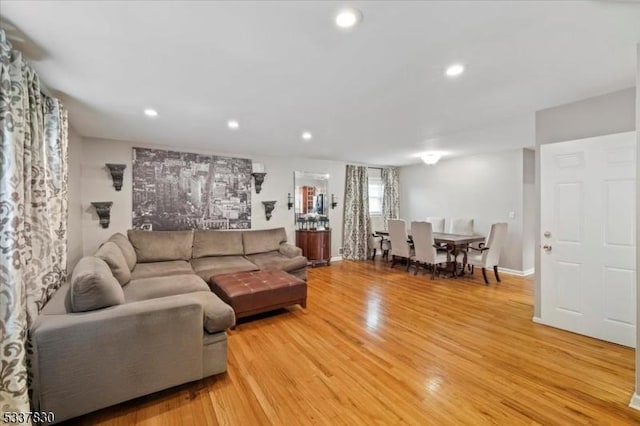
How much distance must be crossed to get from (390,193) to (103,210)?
6174 mm

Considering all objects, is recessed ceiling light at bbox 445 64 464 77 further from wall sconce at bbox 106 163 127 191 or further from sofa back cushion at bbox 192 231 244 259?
wall sconce at bbox 106 163 127 191

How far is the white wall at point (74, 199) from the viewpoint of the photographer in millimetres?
3441

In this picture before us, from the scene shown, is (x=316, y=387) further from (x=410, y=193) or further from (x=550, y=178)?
(x=410, y=193)

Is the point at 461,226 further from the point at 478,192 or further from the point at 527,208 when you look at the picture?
the point at 527,208

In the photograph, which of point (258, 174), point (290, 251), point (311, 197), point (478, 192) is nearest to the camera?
point (290, 251)

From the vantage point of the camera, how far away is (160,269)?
371cm

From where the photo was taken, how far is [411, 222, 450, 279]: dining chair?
486cm

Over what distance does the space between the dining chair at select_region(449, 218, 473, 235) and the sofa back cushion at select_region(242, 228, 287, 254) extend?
3.71 meters

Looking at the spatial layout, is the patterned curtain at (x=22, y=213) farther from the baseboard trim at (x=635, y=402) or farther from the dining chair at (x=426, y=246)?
the dining chair at (x=426, y=246)

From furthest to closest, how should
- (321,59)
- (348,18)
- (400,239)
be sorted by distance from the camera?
(400,239)
(321,59)
(348,18)

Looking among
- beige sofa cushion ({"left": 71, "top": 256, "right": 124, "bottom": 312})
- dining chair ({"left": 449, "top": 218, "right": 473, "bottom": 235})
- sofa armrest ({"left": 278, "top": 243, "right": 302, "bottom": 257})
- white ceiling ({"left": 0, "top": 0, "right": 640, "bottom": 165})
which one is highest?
white ceiling ({"left": 0, "top": 0, "right": 640, "bottom": 165})

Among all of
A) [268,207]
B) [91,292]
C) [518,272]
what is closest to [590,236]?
[518,272]

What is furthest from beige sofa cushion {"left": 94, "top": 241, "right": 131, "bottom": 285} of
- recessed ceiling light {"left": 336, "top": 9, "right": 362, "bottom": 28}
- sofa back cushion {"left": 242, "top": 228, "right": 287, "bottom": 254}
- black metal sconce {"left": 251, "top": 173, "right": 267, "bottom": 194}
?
recessed ceiling light {"left": 336, "top": 9, "right": 362, "bottom": 28}

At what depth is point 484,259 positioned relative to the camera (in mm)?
4660
